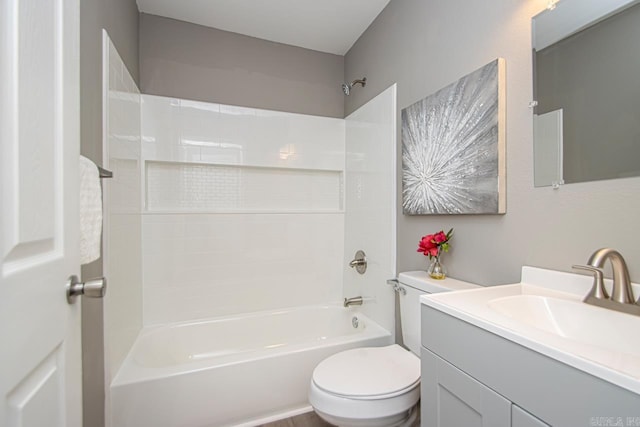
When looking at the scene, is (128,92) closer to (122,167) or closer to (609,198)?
(122,167)

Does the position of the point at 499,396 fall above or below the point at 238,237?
below

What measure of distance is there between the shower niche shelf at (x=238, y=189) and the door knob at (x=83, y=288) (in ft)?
4.85

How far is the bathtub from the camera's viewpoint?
1363 mm

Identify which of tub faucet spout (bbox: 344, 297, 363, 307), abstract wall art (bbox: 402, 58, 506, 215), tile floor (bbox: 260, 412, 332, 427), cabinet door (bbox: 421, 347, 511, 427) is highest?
abstract wall art (bbox: 402, 58, 506, 215)

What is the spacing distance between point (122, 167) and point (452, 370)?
178 cm

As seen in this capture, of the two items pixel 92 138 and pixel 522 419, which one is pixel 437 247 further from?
pixel 92 138

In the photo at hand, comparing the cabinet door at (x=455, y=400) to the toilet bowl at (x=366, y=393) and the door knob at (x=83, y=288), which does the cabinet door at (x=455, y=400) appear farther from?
the door knob at (x=83, y=288)

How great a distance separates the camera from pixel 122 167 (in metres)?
1.58

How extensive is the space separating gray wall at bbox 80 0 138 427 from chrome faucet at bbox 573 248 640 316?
1643mm

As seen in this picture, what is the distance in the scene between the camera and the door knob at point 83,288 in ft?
2.15

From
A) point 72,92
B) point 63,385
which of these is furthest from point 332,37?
point 63,385

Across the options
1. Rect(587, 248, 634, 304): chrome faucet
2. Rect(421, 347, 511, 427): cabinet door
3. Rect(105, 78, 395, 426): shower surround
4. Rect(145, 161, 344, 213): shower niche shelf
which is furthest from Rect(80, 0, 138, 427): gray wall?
Rect(587, 248, 634, 304): chrome faucet

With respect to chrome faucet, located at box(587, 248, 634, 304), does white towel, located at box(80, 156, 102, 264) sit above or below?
above

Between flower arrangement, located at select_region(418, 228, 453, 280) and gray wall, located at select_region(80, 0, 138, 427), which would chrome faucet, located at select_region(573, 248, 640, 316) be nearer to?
flower arrangement, located at select_region(418, 228, 453, 280)
